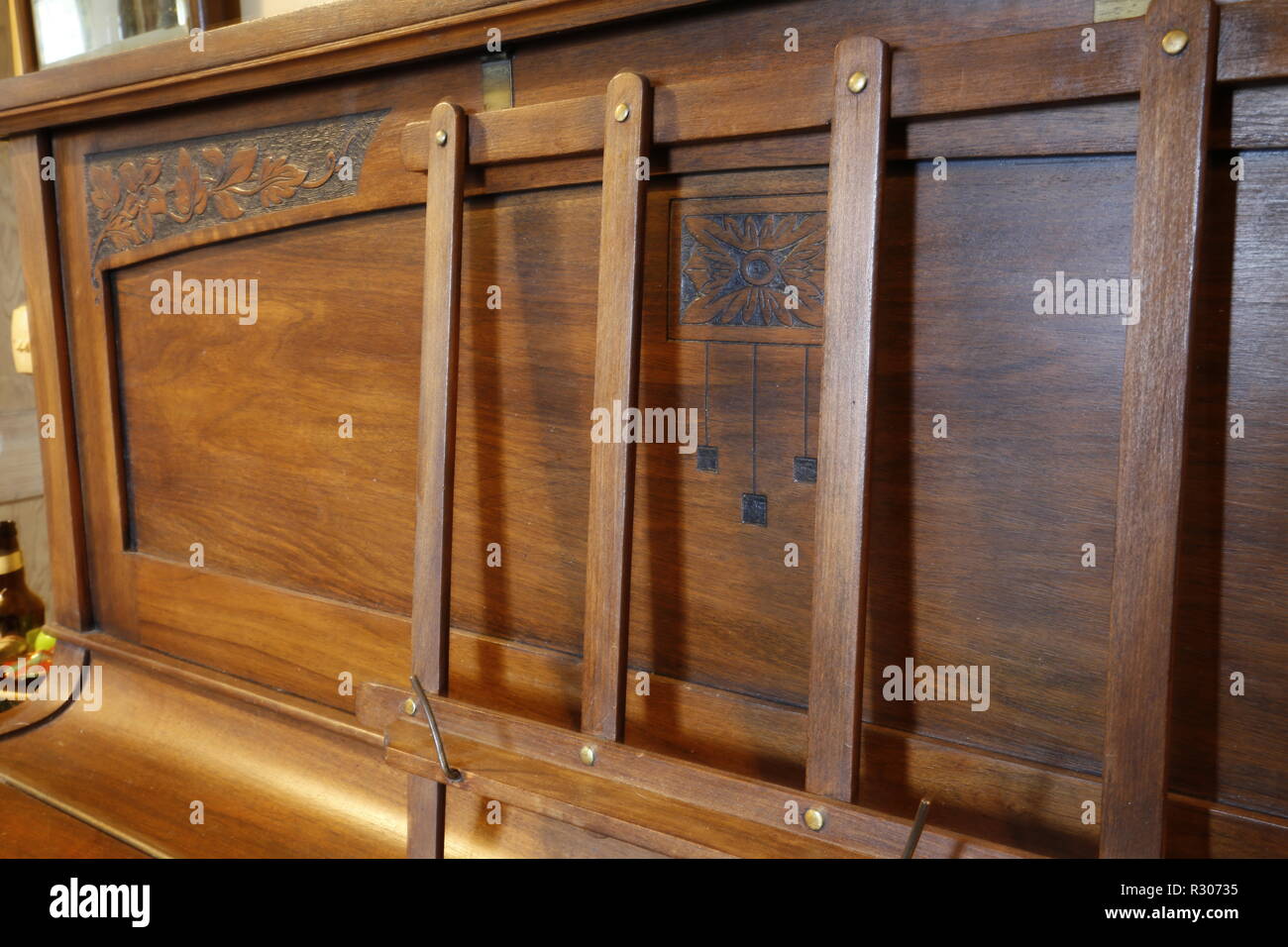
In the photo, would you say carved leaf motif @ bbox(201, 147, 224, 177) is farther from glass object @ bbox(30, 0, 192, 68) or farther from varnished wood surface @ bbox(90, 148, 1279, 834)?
glass object @ bbox(30, 0, 192, 68)

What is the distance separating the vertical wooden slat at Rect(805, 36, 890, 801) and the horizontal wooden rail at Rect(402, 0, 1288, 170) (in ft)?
0.09

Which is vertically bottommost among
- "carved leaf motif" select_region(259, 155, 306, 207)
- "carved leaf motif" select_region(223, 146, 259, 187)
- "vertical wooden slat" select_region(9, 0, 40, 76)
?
"carved leaf motif" select_region(259, 155, 306, 207)

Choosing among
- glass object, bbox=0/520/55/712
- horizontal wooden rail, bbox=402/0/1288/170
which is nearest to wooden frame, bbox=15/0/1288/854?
horizontal wooden rail, bbox=402/0/1288/170

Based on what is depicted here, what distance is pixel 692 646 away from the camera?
3.52 ft

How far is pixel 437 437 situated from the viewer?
109cm

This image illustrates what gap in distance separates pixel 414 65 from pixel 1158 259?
2.76ft

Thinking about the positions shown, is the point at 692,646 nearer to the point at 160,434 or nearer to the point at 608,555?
the point at 608,555

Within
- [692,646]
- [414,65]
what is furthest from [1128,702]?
[414,65]

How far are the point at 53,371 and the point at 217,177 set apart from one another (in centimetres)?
51

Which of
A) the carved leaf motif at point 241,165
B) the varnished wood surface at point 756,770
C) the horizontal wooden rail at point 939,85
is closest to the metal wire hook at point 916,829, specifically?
the varnished wood surface at point 756,770

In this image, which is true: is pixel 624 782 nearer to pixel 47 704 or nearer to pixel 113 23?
pixel 47 704

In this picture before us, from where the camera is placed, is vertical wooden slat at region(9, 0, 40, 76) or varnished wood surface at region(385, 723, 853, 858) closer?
varnished wood surface at region(385, 723, 853, 858)

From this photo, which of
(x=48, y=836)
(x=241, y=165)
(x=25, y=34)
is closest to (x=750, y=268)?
(x=241, y=165)

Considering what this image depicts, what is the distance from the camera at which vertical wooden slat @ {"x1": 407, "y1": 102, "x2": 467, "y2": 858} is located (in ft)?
3.52
